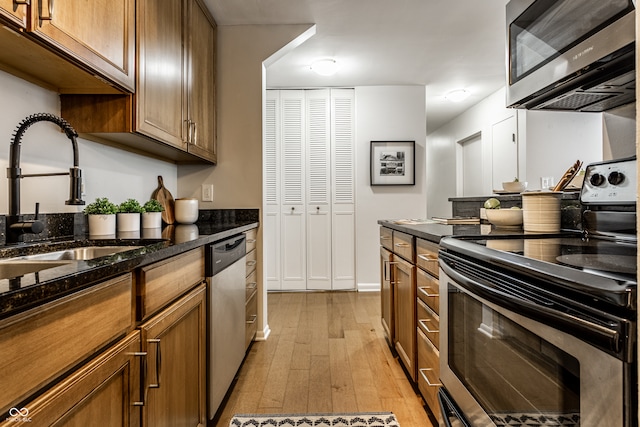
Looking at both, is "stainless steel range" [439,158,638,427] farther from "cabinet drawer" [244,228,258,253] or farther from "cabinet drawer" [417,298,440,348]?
"cabinet drawer" [244,228,258,253]

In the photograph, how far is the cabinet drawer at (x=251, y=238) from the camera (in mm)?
2467

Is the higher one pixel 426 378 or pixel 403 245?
pixel 403 245

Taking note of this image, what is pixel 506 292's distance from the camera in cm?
86

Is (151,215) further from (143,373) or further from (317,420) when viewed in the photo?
(317,420)

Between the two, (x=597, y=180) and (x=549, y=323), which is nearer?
(x=549, y=323)

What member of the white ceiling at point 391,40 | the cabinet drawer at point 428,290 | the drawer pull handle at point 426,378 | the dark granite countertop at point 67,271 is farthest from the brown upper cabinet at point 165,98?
the drawer pull handle at point 426,378

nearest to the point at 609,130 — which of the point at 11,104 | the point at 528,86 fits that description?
the point at 528,86

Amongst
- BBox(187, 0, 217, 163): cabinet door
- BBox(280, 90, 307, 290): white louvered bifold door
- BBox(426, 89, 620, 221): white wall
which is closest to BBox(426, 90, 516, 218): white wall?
BBox(426, 89, 620, 221): white wall

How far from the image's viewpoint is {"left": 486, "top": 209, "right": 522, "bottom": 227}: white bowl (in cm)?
176

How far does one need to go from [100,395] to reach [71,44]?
3.47ft

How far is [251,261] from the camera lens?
2588 mm

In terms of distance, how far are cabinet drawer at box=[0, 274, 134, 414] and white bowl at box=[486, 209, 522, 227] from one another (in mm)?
1628

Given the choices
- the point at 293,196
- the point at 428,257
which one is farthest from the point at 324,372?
the point at 293,196

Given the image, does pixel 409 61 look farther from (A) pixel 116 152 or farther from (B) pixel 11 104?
(B) pixel 11 104
